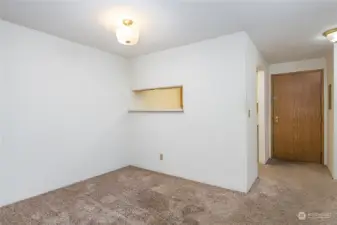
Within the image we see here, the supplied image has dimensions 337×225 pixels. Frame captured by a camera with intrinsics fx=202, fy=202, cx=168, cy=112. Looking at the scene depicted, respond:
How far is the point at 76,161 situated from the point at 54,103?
92 cm

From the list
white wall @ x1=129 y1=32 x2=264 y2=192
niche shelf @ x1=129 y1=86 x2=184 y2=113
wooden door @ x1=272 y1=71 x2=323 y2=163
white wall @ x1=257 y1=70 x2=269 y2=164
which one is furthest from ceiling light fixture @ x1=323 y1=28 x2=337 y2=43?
niche shelf @ x1=129 y1=86 x2=184 y2=113

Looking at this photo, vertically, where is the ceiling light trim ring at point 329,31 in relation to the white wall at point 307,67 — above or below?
above

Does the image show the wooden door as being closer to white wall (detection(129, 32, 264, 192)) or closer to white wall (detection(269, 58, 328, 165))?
white wall (detection(269, 58, 328, 165))

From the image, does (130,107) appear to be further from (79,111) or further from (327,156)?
(327,156)

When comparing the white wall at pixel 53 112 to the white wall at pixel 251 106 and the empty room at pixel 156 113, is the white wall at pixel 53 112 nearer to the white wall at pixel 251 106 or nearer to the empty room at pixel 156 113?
the empty room at pixel 156 113

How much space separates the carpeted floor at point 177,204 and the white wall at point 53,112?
1.00 feet

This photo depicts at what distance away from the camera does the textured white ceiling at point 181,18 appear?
6.34 ft

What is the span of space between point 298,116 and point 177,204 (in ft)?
10.8

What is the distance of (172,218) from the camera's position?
2.03 metres

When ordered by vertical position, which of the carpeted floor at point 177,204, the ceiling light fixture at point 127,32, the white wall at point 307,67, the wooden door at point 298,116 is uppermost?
the ceiling light fixture at point 127,32

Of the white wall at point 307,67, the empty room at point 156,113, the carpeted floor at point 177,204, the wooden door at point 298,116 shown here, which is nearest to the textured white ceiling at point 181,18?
the empty room at point 156,113

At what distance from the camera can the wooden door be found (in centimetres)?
396

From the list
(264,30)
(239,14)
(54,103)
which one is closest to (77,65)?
(54,103)

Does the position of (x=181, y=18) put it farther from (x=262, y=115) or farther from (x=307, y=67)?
(x=307, y=67)
